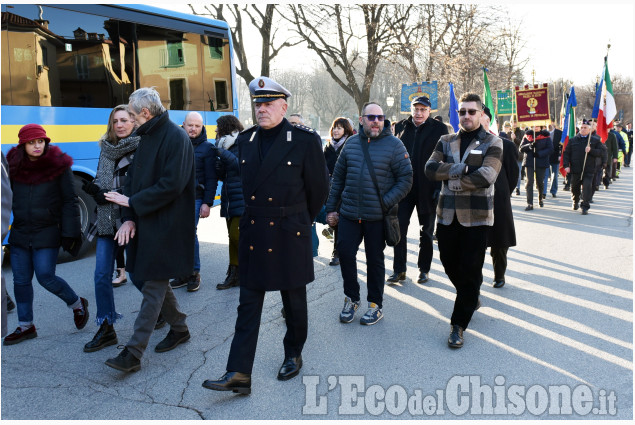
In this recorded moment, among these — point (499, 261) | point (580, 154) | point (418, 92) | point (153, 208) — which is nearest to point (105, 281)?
point (153, 208)

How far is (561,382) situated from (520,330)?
3.28ft

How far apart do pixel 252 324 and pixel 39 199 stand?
2110mm

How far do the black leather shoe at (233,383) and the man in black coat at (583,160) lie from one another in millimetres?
9444

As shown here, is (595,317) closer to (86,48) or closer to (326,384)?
(326,384)


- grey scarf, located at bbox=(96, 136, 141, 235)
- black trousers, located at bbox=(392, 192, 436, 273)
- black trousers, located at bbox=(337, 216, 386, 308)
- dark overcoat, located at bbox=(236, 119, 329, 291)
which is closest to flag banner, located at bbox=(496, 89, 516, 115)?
black trousers, located at bbox=(392, 192, 436, 273)

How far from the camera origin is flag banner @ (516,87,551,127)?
15915 millimetres

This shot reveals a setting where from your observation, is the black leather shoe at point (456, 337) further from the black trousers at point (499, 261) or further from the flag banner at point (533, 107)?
the flag banner at point (533, 107)

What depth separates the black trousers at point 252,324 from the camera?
3.53 meters

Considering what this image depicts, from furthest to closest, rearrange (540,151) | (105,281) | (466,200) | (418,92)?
(418,92)
(540,151)
(105,281)
(466,200)

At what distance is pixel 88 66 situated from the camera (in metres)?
7.85

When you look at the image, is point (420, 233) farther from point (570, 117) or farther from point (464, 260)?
point (570, 117)

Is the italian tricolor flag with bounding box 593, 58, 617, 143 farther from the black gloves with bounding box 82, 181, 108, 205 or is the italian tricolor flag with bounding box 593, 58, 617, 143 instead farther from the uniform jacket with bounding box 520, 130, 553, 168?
the black gloves with bounding box 82, 181, 108, 205

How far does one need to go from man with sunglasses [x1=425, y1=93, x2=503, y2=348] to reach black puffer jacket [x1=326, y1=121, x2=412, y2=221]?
0.47 meters

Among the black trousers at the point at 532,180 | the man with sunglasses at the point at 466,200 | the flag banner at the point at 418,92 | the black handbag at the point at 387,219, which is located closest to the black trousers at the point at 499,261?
the black handbag at the point at 387,219
